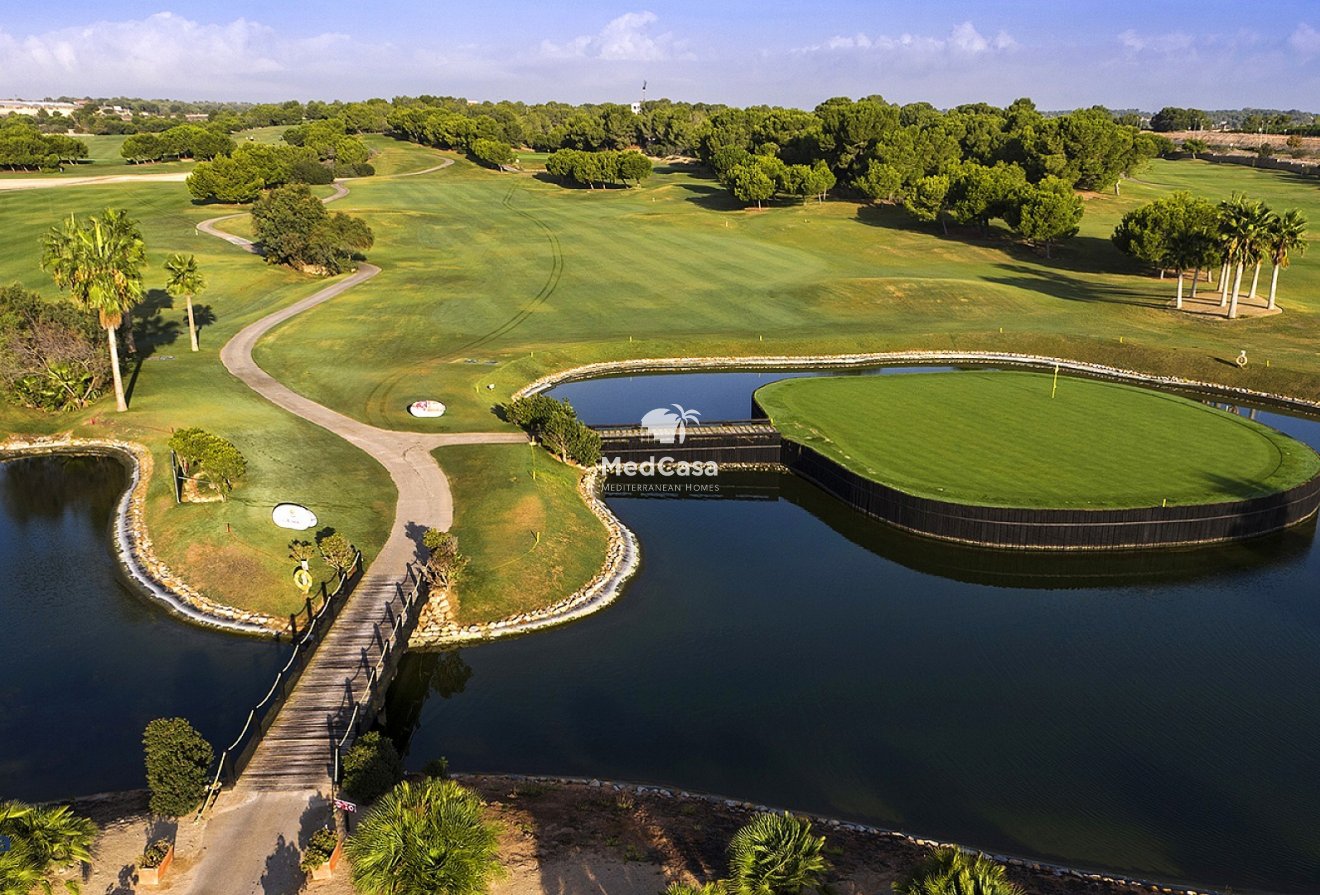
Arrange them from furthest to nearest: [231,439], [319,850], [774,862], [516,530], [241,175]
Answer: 1. [241,175]
2. [231,439]
3. [516,530]
4. [319,850]
5. [774,862]

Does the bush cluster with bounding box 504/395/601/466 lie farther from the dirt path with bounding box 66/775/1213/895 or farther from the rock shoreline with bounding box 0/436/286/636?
the dirt path with bounding box 66/775/1213/895

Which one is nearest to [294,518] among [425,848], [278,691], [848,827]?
[278,691]

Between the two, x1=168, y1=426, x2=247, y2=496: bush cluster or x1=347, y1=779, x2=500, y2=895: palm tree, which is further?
x1=168, y1=426, x2=247, y2=496: bush cluster

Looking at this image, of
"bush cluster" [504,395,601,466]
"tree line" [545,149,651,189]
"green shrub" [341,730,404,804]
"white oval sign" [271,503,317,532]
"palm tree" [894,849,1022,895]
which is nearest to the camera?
"palm tree" [894,849,1022,895]

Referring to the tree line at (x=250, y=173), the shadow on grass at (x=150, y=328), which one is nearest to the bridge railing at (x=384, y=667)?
the shadow on grass at (x=150, y=328)

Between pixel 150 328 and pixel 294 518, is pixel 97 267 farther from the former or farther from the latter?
pixel 150 328

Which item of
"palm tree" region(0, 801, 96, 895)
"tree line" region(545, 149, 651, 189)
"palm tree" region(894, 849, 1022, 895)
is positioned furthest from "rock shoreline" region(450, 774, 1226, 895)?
"tree line" region(545, 149, 651, 189)

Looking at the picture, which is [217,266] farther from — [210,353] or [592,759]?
[592,759]

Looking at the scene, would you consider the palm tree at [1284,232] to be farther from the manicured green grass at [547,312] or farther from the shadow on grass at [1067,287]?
the shadow on grass at [1067,287]
